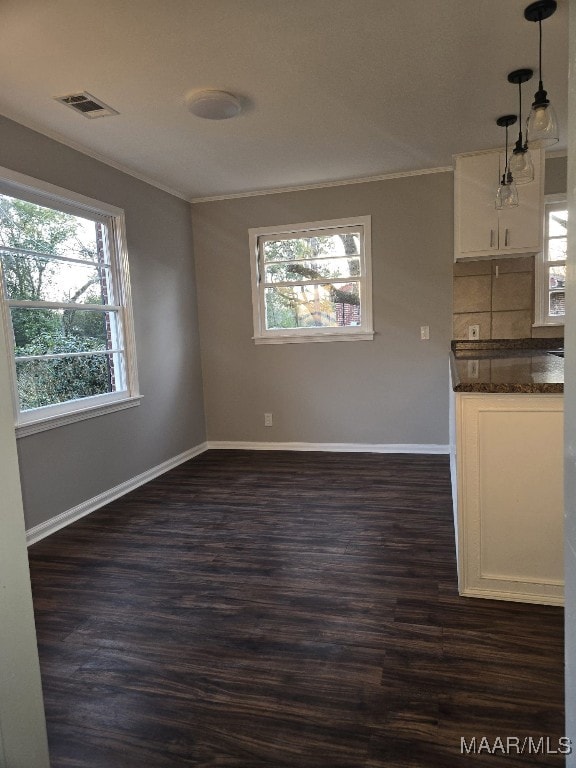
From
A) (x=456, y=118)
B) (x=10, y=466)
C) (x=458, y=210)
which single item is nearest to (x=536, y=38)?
(x=456, y=118)

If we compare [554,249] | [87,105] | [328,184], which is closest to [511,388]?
[554,249]

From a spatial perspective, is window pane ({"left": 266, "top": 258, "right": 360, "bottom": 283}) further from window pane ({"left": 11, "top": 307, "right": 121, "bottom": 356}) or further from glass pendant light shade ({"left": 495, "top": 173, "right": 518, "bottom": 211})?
glass pendant light shade ({"left": 495, "top": 173, "right": 518, "bottom": 211})

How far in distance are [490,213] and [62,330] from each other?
319 cm

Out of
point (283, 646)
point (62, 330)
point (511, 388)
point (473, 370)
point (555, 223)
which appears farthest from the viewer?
point (555, 223)

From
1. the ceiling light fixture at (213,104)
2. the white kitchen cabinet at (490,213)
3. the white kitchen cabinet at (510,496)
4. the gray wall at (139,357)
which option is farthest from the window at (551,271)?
the gray wall at (139,357)

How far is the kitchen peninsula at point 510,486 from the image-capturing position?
1942 millimetres

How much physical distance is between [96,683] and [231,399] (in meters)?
3.36

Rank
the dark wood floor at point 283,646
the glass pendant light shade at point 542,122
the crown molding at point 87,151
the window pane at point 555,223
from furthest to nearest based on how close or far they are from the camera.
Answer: the window pane at point 555,223 < the crown molding at point 87,151 < the glass pendant light shade at point 542,122 < the dark wood floor at point 283,646

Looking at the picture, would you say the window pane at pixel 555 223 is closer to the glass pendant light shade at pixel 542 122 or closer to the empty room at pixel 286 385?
the empty room at pixel 286 385

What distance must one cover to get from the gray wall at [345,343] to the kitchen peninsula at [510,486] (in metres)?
2.26

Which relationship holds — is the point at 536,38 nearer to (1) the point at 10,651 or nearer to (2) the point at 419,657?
(2) the point at 419,657

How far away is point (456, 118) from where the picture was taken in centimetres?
303

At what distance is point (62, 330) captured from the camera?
321 centimetres

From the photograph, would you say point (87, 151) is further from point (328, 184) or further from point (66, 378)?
point (328, 184)
